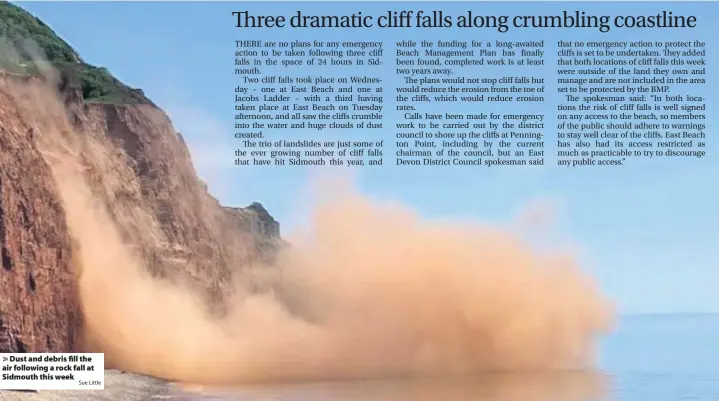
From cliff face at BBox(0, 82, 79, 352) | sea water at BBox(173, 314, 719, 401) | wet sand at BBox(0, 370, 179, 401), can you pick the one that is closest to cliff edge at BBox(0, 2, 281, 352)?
cliff face at BBox(0, 82, 79, 352)

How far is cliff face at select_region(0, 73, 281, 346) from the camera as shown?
2104 inches

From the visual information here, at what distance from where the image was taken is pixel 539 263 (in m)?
78.8

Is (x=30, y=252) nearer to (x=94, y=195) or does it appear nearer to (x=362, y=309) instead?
(x=94, y=195)

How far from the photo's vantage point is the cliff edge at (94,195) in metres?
53.8

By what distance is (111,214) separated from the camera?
7138 cm

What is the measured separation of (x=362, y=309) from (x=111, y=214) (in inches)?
792

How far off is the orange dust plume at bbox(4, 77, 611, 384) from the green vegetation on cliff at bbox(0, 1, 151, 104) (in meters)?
7.44

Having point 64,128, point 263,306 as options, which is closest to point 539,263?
point 263,306

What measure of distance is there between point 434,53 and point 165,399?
67.9ft

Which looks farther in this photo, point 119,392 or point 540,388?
point 540,388

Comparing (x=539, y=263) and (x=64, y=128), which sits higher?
(x=64, y=128)

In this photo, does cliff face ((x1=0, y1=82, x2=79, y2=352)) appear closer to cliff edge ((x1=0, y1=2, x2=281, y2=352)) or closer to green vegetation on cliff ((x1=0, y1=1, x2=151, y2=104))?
cliff edge ((x1=0, y1=2, x2=281, y2=352))

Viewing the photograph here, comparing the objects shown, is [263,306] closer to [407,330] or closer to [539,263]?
[407,330]

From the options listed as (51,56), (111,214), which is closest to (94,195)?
(111,214)
